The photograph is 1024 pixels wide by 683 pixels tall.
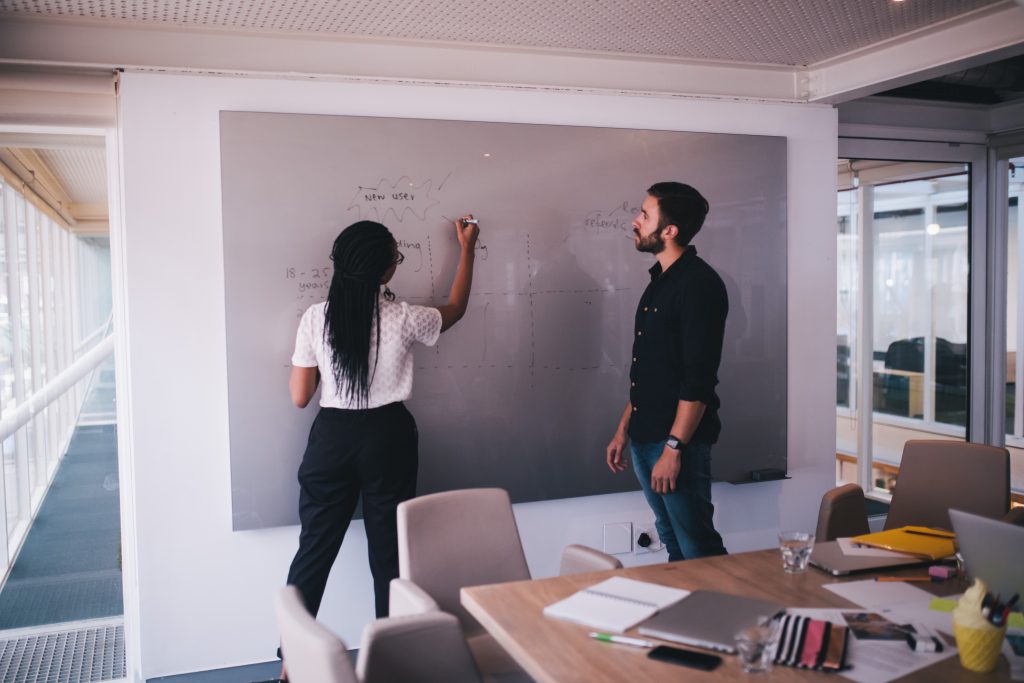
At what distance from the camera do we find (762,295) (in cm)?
429

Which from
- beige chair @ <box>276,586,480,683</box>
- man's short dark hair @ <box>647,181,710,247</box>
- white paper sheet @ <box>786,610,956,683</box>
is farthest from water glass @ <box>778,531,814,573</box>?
man's short dark hair @ <box>647,181,710,247</box>

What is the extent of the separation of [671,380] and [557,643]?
5.12 ft

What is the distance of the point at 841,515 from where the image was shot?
122 inches

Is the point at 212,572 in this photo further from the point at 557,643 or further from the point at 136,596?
the point at 557,643

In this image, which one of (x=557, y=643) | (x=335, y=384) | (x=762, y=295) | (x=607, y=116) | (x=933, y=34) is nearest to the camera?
(x=557, y=643)

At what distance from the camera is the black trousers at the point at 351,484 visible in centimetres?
313

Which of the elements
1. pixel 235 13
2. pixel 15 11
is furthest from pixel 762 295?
pixel 15 11

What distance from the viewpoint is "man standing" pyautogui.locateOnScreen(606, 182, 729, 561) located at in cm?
310

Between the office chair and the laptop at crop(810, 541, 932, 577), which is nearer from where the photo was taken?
the laptop at crop(810, 541, 932, 577)

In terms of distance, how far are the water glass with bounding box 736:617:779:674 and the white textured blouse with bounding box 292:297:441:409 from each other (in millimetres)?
1729

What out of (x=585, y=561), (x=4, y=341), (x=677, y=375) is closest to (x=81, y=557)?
(x=4, y=341)

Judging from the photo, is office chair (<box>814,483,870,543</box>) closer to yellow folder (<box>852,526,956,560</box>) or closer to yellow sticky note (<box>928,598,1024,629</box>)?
yellow folder (<box>852,526,956,560</box>)

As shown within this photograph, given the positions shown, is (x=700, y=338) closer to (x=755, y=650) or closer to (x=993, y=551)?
(x=993, y=551)

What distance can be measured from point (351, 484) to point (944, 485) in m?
2.31
